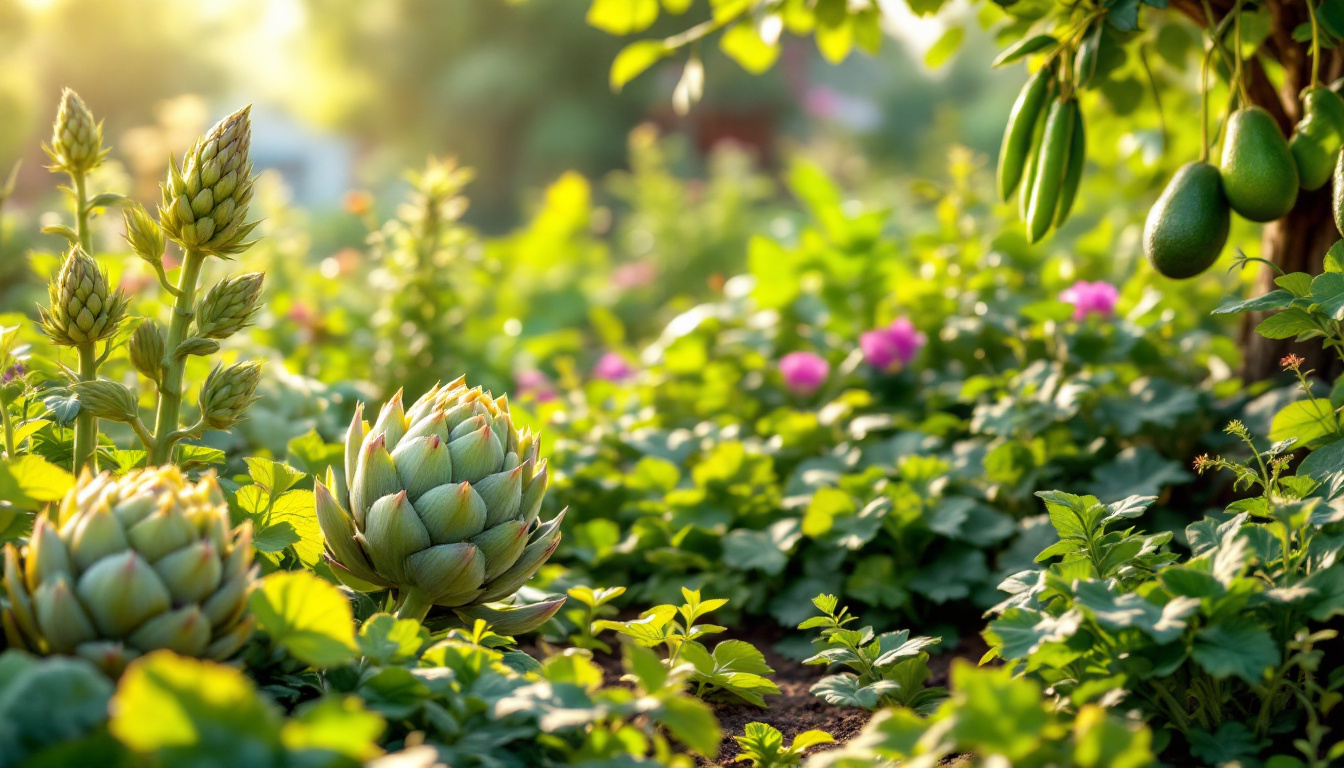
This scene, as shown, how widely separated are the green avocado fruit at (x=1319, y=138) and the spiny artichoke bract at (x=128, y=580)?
1082 millimetres

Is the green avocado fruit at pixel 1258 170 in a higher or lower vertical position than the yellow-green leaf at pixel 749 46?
lower

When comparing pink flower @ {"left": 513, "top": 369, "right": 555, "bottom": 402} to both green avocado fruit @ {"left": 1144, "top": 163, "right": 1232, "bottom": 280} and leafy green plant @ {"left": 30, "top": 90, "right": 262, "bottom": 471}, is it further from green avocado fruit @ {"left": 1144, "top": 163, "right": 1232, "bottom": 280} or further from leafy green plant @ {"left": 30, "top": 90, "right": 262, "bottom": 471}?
green avocado fruit @ {"left": 1144, "top": 163, "right": 1232, "bottom": 280}

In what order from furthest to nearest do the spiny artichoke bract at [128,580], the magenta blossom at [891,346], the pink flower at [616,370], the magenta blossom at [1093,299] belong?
the pink flower at [616,370] → the magenta blossom at [891,346] → the magenta blossom at [1093,299] → the spiny artichoke bract at [128,580]

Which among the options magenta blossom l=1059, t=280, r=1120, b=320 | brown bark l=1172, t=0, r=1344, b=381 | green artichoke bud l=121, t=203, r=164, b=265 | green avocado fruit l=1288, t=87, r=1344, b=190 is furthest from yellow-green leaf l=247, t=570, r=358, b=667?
magenta blossom l=1059, t=280, r=1120, b=320

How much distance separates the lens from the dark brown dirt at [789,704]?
1.01m

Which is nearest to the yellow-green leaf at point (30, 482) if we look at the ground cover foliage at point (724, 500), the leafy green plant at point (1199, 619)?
the ground cover foliage at point (724, 500)

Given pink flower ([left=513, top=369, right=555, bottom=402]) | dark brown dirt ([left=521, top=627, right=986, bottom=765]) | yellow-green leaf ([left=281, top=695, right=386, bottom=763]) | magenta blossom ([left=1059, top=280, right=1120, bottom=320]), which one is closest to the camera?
yellow-green leaf ([left=281, top=695, right=386, bottom=763])

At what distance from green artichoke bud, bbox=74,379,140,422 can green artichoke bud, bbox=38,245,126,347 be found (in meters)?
0.04

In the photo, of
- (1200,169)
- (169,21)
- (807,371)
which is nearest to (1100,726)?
(1200,169)

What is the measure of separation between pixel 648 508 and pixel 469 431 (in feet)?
1.71

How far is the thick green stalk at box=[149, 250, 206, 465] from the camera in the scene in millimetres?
829

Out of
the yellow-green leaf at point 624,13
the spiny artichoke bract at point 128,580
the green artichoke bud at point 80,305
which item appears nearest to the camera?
the spiny artichoke bract at point 128,580

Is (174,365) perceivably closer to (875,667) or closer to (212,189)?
(212,189)

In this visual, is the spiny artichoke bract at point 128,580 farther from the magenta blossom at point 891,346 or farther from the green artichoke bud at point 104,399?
the magenta blossom at point 891,346
